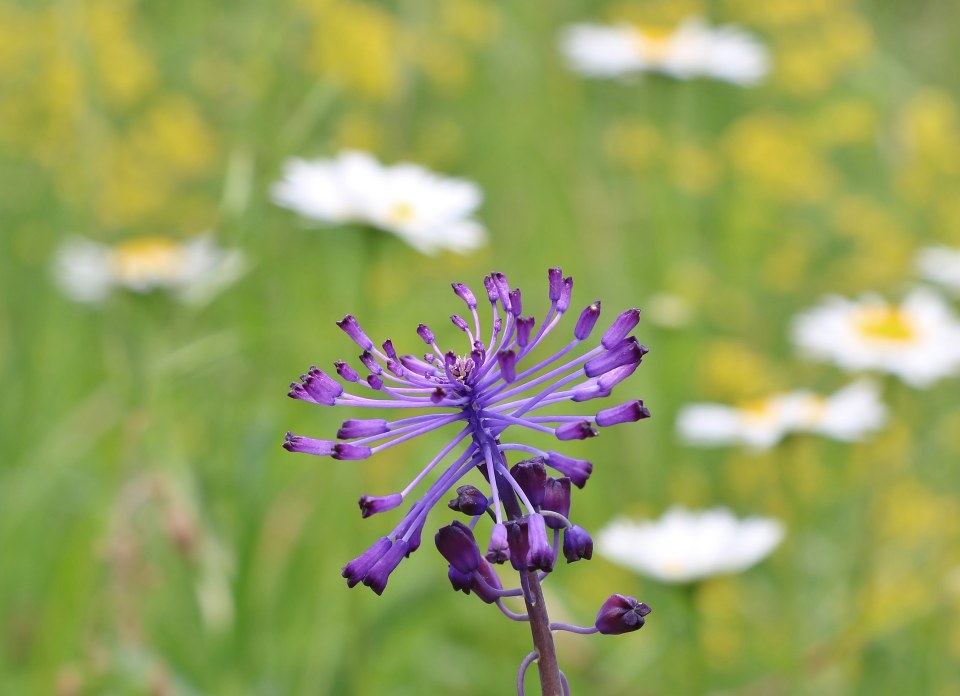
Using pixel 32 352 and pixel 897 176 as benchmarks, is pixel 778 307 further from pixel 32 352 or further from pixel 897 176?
pixel 32 352

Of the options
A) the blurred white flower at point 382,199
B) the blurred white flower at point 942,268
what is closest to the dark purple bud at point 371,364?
the blurred white flower at point 382,199

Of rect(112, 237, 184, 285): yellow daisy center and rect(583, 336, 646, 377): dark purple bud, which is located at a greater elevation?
rect(112, 237, 184, 285): yellow daisy center

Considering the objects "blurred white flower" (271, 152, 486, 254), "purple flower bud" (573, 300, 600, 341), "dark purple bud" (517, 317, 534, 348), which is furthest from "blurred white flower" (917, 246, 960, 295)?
"dark purple bud" (517, 317, 534, 348)

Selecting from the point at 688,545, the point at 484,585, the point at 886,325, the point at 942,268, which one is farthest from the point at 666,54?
Result: the point at 484,585

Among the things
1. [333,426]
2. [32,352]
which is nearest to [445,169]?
[32,352]

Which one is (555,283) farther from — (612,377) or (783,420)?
(783,420)

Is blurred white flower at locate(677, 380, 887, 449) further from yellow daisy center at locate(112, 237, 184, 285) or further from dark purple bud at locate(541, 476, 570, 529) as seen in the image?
dark purple bud at locate(541, 476, 570, 529)

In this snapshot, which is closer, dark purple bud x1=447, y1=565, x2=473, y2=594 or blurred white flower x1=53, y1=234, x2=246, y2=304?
dark purple bud x1=447, y1=565, x2=473, y2=594
